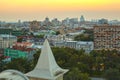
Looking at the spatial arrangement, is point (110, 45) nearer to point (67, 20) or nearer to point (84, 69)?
point (84, 69)

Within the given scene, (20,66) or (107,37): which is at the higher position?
(107,37)

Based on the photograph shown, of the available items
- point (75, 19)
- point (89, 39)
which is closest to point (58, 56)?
point (89, 39)

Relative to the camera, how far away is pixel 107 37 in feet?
116

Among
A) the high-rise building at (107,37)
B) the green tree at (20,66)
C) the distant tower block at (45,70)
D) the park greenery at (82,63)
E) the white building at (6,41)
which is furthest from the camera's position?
the white building at (6,41)

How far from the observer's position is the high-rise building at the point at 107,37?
114 ft

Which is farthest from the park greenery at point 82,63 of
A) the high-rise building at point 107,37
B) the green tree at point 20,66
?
the high-rise building at point 107,37

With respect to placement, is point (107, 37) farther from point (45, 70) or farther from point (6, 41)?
point (45, 70)

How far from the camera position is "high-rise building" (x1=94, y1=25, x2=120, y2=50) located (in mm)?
34875

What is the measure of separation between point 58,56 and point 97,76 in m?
3.84

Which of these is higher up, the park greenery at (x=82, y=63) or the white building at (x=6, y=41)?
the white building at (x=6, y=41)

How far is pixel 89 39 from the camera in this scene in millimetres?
42750

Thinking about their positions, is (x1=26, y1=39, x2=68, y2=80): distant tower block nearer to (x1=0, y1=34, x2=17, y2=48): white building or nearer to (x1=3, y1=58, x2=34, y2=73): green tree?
(x1=3, y1=58, x2=34, y2=73): green tree

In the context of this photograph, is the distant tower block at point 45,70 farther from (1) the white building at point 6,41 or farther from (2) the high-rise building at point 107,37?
(1) the white building at point 6,41

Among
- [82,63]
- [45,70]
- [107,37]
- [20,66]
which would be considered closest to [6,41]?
[107,37]
